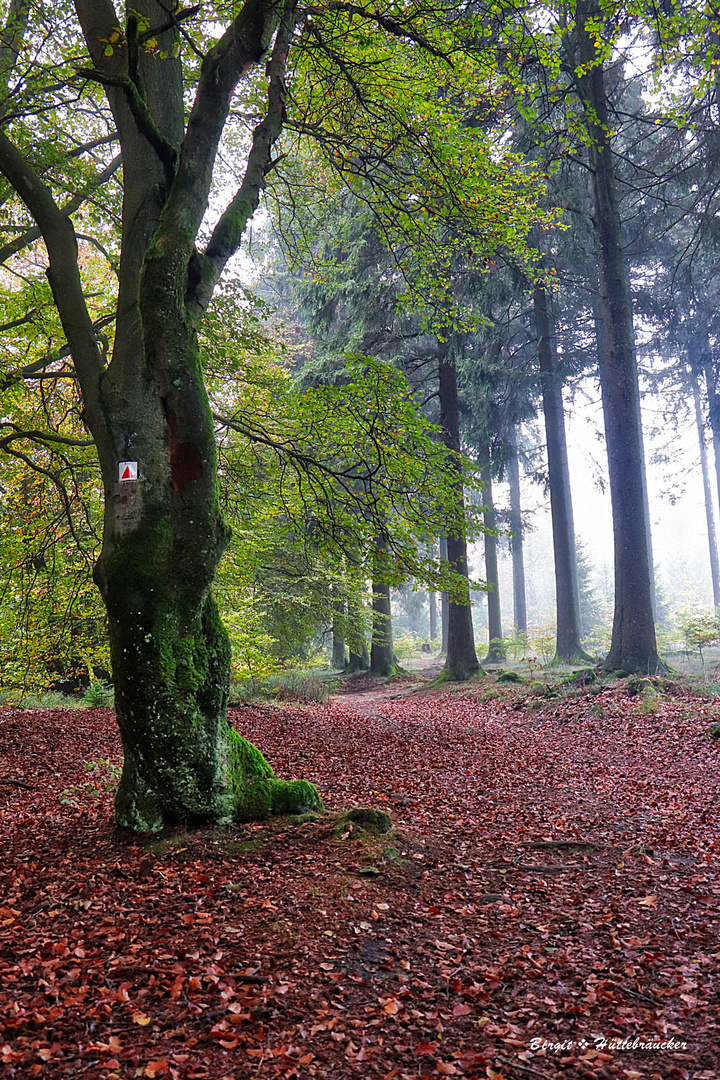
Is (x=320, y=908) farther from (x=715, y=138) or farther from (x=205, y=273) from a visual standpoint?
(x=715, y=138)

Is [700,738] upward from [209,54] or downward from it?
downward

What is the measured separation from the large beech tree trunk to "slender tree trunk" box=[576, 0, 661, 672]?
779 cm

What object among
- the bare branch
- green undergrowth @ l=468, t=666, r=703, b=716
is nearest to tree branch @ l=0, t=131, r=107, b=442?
the bare branch

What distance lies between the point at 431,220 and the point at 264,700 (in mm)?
9008

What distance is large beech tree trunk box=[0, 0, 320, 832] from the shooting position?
12.9 feet

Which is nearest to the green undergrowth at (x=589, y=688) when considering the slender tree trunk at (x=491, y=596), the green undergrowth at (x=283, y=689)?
the green undergrowth at (x=283, y=689)

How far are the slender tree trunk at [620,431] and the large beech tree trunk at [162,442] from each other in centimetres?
779

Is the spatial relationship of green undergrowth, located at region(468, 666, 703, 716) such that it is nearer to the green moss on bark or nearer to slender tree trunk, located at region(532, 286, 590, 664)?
slender tree trunk, located at region(532, 286, 590, 664)

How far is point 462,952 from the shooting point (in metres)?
3.06

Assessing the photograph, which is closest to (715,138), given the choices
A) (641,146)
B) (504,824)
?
(641,146)

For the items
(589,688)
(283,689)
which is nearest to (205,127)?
(589,688)

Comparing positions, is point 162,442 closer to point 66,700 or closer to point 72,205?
point 72,205

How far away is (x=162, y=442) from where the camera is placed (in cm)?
412

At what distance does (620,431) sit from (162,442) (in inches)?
357
